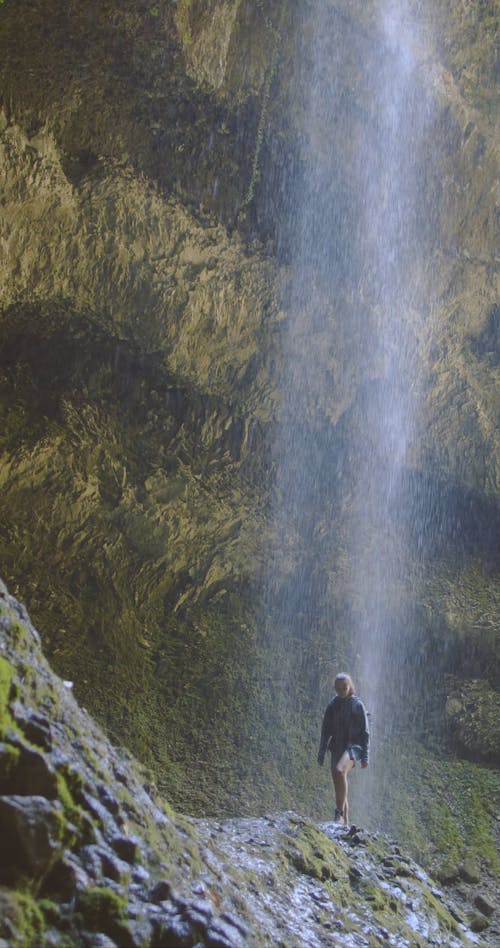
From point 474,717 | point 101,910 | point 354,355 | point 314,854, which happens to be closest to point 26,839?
point 101,910

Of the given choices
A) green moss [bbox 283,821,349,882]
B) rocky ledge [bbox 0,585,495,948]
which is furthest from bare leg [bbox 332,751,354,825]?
rocky ledge [bbox 0,585,495,948]

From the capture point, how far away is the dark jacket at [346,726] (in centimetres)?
684

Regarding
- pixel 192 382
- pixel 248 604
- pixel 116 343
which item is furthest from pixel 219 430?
pixel 248 604

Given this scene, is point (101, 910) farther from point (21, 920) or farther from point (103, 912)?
point (21, 920)

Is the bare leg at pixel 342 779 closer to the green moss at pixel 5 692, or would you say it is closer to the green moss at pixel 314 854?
the green moss at pixel 314 854

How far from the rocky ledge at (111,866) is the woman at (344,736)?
2080 mm

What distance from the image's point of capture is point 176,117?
29.6 ft

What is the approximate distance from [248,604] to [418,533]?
3019 millimetres

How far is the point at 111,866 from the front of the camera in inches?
110

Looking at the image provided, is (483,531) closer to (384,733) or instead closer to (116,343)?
(384,733)

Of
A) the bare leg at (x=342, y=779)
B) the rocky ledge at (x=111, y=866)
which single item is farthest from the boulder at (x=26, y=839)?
the bare leg at (x=342, y=779)

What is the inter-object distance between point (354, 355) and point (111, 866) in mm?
8937

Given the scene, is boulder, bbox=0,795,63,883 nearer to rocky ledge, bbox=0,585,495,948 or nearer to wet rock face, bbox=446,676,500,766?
rocky ledge, bbox=0,585,495,948

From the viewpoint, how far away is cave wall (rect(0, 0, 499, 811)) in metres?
A: 8.54
